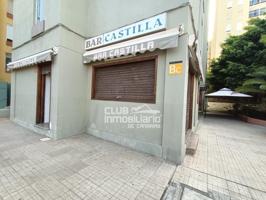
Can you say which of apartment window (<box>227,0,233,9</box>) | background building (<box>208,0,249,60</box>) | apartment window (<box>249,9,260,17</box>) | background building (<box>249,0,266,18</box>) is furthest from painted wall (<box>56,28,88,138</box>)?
apartment window (<box>227,0,233,9</box>)

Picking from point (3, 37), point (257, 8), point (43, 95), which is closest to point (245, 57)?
point (43, 95)

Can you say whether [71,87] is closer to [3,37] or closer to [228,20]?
[3,37]

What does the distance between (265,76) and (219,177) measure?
35.3 feet

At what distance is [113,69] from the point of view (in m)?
5.61

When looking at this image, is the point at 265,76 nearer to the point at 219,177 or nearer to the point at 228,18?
the point at 219,177

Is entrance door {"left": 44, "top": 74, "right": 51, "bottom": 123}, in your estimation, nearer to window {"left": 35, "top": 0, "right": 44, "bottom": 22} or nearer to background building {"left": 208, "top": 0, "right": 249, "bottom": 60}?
window {"left": 35, "top": 0, "right": 44, "bottom": 22}

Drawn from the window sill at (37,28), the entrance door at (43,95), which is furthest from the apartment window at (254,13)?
the entrance door at (43,95)

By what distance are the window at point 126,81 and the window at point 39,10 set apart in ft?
12.1

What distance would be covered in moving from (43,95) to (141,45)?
5360 millimetres

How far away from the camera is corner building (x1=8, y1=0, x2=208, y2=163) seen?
4.09m

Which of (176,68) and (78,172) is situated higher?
(176,68)

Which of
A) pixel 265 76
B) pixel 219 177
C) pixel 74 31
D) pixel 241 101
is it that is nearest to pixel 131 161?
pixel 219 177

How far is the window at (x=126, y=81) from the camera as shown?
184 inches

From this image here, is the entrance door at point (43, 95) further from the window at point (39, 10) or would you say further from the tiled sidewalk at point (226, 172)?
the tiled sidewalk at point (226, 172)
